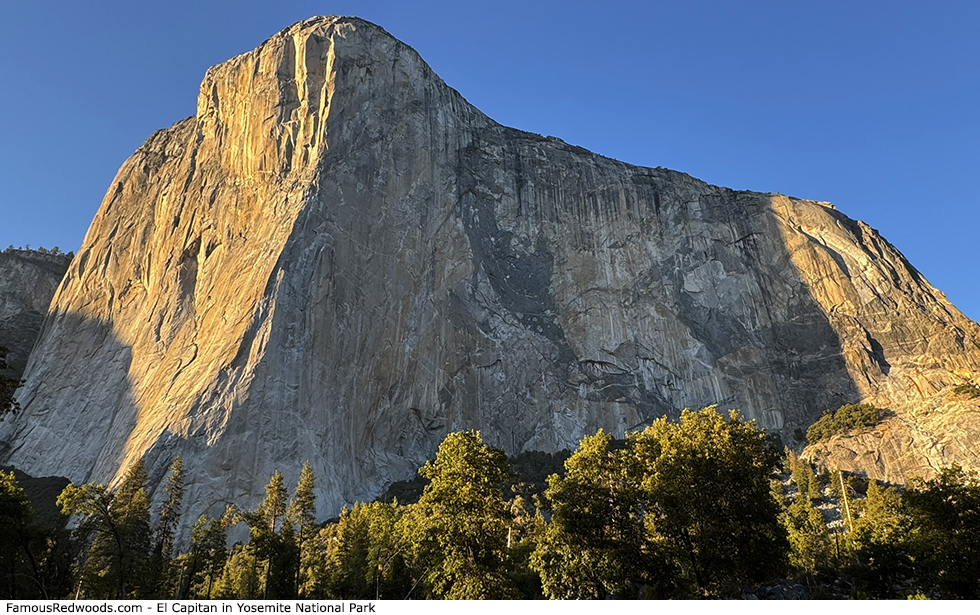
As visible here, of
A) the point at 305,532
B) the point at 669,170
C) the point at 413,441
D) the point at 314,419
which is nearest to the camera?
the point at 305,532

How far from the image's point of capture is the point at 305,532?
37906 mm

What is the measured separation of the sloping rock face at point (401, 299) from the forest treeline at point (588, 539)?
24096mm

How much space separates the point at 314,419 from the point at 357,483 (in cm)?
768

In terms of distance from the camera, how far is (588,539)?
2445cm

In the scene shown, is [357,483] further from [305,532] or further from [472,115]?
[472,115]

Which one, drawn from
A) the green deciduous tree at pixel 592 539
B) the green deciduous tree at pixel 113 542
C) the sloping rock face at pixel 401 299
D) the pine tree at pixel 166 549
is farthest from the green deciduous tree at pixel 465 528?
the sloping rock face at pixel 401 299

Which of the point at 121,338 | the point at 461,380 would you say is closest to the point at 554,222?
the point at 461,380

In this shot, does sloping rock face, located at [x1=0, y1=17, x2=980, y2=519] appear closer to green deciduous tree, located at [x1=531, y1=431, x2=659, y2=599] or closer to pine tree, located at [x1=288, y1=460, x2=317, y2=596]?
pine tree, located at [x1=288, y1=460, x2=317, y2=596]

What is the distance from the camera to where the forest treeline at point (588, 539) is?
23219mm

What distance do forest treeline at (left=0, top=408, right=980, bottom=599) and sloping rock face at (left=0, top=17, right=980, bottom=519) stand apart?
24096mm

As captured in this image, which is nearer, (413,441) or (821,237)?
(413,441)

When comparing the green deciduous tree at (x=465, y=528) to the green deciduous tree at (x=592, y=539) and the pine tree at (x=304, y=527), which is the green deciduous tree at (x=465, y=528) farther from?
the pine tree at (x=304, y=527)

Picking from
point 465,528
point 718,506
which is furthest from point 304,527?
point 718,506

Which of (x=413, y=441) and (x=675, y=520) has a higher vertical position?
(x=413, y=441)
